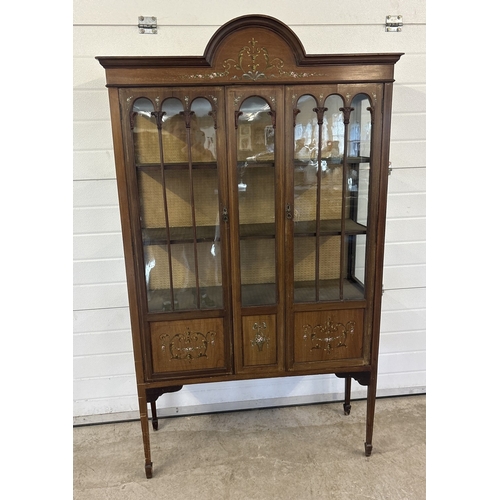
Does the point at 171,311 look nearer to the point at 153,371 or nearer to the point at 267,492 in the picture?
the point at 153,371

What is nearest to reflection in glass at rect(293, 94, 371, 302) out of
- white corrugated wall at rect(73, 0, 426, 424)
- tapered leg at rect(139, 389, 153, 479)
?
white corrugated wall at rect(73, 0, 426, 424)

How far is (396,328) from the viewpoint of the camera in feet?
8.23

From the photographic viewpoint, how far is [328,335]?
191 cm

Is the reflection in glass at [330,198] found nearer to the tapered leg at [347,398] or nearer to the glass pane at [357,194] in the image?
the glass pane at [357,194]

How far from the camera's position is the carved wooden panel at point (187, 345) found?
5.99 ft

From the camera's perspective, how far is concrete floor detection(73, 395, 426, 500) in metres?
1.86

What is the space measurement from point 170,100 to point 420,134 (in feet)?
4.84

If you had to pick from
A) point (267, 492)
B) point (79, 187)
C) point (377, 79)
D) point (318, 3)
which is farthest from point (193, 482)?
point (318, 3)

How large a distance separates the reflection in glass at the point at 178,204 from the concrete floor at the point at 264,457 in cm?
88

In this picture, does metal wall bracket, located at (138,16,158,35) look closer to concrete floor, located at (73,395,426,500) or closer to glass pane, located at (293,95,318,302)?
glass pane, located at (293,95,318,302)

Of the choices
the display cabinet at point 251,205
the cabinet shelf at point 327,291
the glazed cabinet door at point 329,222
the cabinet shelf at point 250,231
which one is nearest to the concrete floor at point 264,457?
the display cabinet at point 251,205

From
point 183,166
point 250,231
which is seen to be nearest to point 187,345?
point 250,231

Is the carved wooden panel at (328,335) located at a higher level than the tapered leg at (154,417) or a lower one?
higher

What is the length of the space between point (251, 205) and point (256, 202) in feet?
0.09
